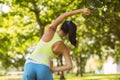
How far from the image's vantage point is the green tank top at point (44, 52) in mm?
4609

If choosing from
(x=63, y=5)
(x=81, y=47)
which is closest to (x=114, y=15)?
(x=63, y=5)

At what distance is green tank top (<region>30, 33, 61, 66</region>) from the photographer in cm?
461

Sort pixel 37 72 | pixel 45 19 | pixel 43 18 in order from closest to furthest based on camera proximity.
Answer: pixel 37 72
pixel 45 19
pixel 43 18

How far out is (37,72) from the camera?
4.60m

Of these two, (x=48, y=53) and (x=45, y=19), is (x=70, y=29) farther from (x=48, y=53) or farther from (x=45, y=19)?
(x=45, y=19)

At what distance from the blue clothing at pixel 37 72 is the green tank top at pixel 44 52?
0.21 ft

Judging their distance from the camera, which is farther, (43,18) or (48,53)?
(43,18)

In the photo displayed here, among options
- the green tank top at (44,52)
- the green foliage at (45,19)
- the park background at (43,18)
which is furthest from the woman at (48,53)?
the park background at (43,18)

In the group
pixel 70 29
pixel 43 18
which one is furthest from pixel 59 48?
pixel 43 18

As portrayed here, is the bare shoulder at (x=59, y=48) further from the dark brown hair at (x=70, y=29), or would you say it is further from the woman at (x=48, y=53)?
the dark brown hair at (x=70, y=29)

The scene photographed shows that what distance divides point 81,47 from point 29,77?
35985mm

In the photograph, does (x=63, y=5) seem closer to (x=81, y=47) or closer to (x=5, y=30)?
(x=5, y=30)

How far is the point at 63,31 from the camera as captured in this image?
4668 mm

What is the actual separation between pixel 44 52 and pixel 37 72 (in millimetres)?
268
